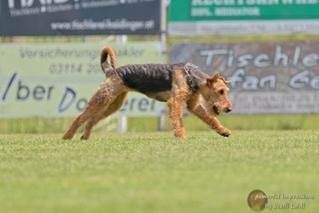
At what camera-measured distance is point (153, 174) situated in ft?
35.0

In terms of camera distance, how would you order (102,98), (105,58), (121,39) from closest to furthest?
1. (102,98)
2. (105,58)
3. (121,39)

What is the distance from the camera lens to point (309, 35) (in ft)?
70.5

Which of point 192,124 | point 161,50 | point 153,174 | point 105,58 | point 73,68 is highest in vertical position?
point 153,174

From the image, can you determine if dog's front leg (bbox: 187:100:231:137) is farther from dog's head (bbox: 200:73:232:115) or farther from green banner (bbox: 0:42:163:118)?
green banner (bbox: 0:42:163:118)

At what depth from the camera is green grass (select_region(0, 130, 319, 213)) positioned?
8.84 metres

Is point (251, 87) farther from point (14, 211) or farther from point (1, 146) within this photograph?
point (14, 211)

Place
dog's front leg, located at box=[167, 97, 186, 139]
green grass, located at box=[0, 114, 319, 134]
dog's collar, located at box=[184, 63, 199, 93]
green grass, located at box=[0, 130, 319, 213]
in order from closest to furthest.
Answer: green grass, located at box=[0, 130, 319, 213], dog's front leg, located at box=[167, 97, 186, 139], dog's collar, located at box=[184, 63, 199, 93], green grass, located at box=[0, 114, 319, 134]

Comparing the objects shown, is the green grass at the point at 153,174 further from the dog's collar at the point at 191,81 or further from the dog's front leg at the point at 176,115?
the dog's collar at the point at 191,81

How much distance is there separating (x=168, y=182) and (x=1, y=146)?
485 cm

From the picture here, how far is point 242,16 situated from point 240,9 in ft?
0.46

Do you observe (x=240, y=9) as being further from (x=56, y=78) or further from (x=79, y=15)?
(x=56, y=78)

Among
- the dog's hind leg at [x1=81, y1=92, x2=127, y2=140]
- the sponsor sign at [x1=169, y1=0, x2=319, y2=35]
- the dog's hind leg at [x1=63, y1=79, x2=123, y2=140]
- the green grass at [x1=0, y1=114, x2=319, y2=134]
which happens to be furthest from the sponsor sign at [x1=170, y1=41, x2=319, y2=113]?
the dog's hind leg at [x1=63, y1=79, x2=123, y2=140]

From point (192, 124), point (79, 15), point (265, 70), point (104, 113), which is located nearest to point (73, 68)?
point (79, 15)

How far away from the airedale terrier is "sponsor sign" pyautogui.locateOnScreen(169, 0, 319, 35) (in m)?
5.61
